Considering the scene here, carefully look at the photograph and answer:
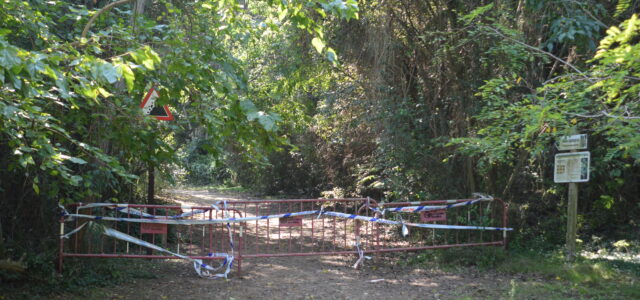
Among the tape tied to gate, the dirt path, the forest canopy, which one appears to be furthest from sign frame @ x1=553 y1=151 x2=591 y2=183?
the tape tied to gate

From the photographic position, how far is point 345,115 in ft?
42.2

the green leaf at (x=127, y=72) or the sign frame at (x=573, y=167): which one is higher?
the green leaf at (x=127, y=72)

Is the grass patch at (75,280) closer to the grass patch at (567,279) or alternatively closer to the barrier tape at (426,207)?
the barrier tape at (426,207)

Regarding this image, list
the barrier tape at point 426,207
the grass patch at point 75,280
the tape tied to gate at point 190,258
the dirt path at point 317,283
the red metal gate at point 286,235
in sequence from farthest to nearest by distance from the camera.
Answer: the barrier tape at point 426,207 < the red metal gate at point 286,235 < the tape tied to gate at point 190,258 < the dirt path at point 317,283 < the grass patch at point 75,280

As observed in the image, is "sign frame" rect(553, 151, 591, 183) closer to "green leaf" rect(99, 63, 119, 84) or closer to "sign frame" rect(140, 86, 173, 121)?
"sign frame" rect(140, 86, 173, 121)

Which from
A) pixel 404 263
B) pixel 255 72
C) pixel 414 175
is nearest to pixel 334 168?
pixel 255 72

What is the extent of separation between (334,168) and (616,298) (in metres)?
10.7

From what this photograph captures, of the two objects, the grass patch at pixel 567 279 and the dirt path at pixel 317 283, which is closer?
the grass patch at pixel 567 279

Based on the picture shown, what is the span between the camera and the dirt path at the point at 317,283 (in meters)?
6.95

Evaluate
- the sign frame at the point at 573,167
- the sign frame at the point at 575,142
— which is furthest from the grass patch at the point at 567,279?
the sign frame at the point at 575,142

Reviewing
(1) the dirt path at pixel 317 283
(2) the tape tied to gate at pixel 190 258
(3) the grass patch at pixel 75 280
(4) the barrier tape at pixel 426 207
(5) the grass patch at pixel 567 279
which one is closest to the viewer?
(3) the grass patch at pixel 75 280

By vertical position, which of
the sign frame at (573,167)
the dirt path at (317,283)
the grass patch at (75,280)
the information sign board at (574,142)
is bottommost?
the dirt path at (317,283)

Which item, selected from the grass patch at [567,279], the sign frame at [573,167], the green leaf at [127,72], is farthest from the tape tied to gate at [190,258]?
the sign frame at [573,167]

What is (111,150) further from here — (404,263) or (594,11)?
(594,11)
